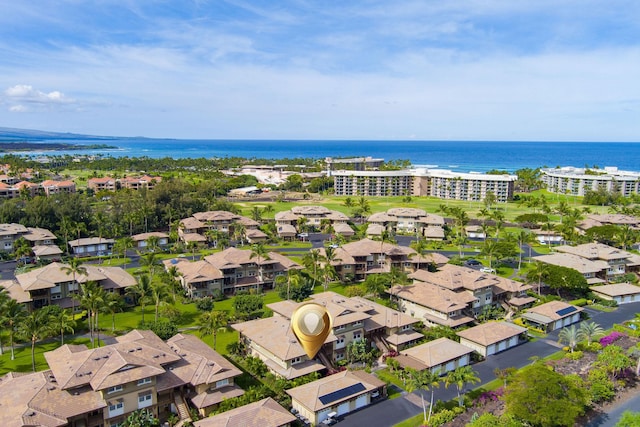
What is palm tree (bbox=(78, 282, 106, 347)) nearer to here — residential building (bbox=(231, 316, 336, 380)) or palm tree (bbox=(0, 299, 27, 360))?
palm tree (bbox=(0, 299, 27, 360))

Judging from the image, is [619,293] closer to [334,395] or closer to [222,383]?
[334,395]

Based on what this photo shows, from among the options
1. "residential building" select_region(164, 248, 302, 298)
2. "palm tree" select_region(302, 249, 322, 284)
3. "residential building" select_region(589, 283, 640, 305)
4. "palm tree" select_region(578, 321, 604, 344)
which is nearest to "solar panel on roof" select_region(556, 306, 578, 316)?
"palm tree" select_region(578, 321, 604, 344)

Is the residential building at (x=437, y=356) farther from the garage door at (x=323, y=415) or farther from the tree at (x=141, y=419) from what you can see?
the tree at (x=141, y=419)

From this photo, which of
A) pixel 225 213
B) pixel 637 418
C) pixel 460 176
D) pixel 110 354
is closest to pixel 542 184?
pixel 460 176

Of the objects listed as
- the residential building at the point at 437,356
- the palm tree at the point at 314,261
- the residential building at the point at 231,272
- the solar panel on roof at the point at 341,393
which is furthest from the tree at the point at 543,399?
the residential building at the point at 231,272

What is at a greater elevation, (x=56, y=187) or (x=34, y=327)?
(x=56, y=187)

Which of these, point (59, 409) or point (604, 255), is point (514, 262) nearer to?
point (604, 255)

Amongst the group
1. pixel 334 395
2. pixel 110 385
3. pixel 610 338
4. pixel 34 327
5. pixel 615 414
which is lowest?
pixel 615 414

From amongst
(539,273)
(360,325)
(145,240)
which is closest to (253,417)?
(360,325)
